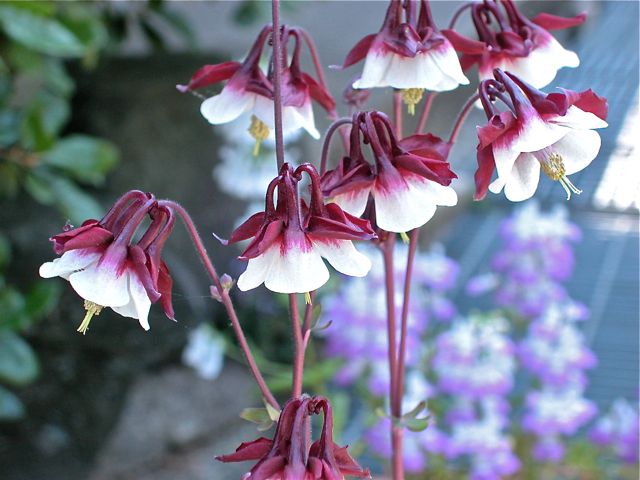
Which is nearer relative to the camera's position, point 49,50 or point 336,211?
A: point 336,211

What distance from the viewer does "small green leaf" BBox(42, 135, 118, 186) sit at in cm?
109

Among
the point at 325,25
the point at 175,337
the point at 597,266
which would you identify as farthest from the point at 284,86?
the point at 597,266

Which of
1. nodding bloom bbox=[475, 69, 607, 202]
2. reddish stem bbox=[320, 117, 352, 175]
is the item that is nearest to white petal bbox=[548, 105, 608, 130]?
nodding bloom bbox=[475, 69, 607, 202]

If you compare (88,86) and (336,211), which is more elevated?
(336,211)

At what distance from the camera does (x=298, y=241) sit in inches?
16.2

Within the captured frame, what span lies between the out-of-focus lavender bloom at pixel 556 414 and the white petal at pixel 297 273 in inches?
34.7

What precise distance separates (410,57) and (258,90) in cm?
9

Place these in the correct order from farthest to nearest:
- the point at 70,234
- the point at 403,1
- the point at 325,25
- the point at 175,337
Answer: the point at 325,25 → the point at 175,337 → the point at 403,1 → the point at 70,234

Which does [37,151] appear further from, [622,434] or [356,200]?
[622,434]

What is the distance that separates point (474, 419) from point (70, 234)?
931 millimetres

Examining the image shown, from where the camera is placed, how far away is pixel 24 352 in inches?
43.8

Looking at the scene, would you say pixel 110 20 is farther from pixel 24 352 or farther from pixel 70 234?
pixel 70 234

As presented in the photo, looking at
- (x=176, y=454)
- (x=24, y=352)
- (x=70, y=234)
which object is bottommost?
(x=176, y=454)

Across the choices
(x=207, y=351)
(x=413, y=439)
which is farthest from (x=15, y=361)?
(x=413, y=439)
